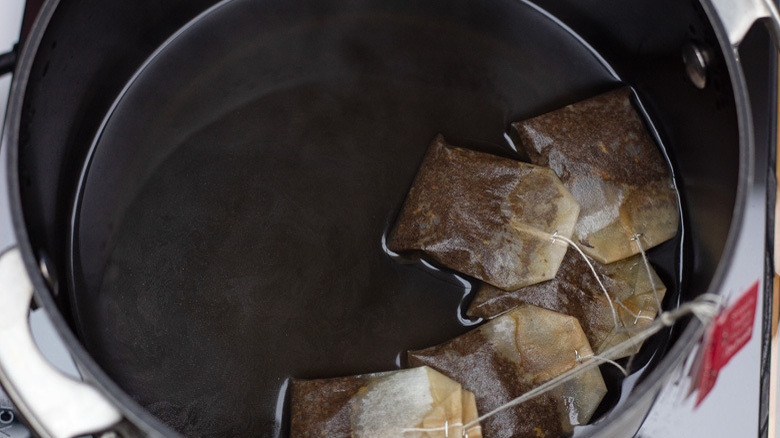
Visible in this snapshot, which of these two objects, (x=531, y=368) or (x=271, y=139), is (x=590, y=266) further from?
(x=271, y=139)

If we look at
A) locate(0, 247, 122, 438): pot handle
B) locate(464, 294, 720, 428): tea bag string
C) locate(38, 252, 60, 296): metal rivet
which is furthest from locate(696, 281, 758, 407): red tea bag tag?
locate(38, 252, 60, 296): metal rivet

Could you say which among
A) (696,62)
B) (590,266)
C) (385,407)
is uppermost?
(696,62)

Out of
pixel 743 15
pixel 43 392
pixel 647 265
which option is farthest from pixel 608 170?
pixel 43 392

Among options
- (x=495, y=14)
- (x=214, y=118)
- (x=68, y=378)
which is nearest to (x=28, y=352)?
(x=68, y=378)

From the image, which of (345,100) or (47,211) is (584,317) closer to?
(345,100)

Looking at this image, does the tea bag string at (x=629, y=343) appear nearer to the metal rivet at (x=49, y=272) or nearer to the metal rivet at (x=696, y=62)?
the metal rivet at (x=696, y=62)
